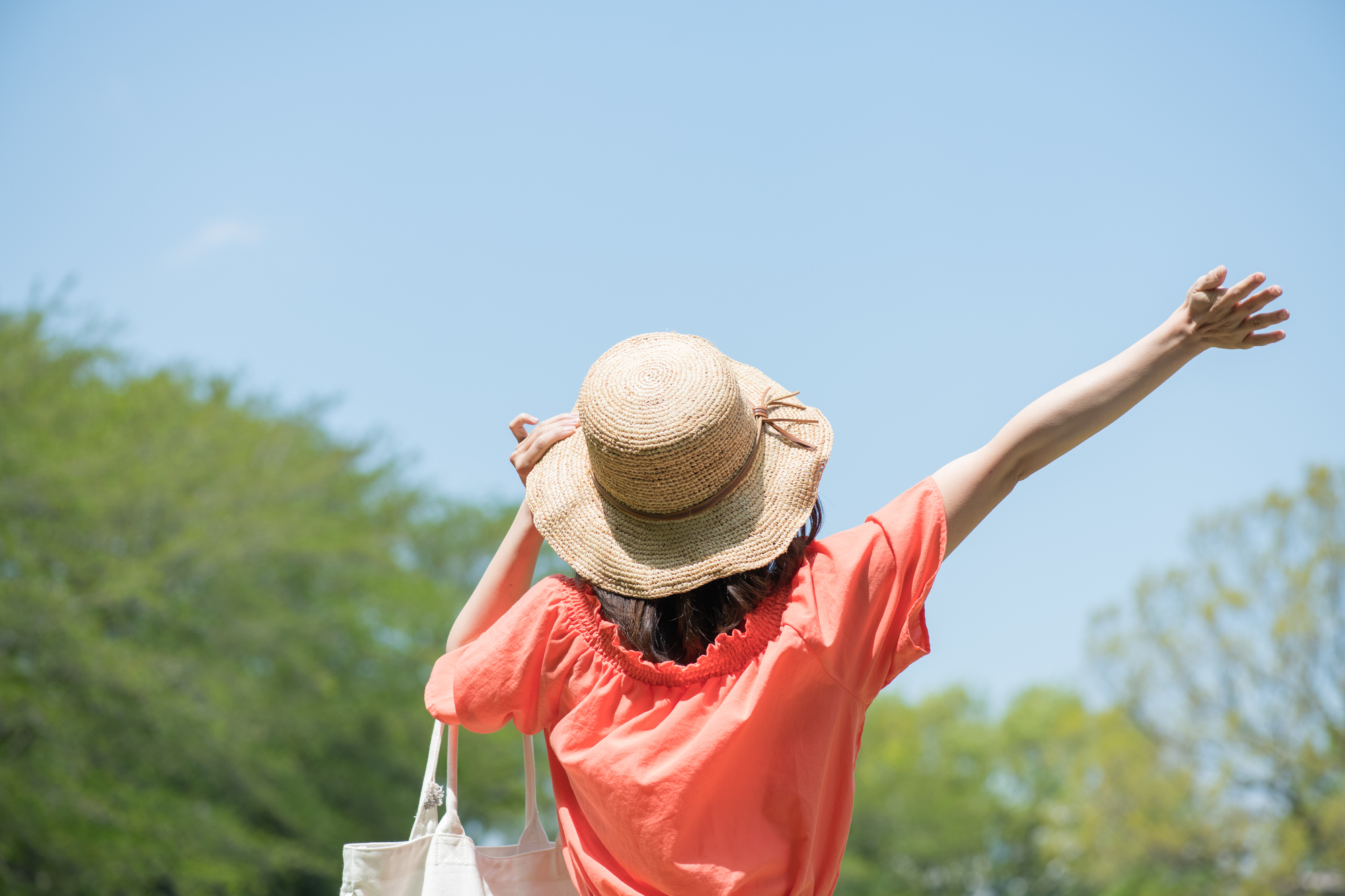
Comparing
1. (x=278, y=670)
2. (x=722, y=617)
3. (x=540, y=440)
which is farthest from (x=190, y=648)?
(x=722, y=617)

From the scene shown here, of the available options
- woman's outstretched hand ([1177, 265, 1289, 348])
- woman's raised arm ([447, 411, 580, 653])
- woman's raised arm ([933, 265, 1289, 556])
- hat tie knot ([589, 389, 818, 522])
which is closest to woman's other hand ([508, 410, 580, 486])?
woman's raised arm ([447, 411, 580, 653])

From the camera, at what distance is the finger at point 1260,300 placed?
1.67 metres

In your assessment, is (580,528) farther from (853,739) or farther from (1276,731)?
(1276,731)

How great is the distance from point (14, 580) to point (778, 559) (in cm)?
1129

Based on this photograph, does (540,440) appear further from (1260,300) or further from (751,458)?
(1260,300)

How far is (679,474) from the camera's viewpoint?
1661 mm

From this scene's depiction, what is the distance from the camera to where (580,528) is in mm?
1791

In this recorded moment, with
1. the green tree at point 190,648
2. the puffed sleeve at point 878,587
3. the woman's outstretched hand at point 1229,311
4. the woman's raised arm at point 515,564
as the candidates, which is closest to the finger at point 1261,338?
the woman's outstretched hand at point 1229,311

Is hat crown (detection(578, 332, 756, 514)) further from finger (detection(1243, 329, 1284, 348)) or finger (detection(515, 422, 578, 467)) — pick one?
finger (detection(1243, 329, 1284, 348))

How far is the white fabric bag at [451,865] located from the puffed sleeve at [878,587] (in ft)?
2.02

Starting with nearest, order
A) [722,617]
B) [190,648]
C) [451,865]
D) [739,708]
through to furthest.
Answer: [739,708] < [722,617] < [451,865] < [190,648]

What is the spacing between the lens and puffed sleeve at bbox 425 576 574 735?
5.58ft

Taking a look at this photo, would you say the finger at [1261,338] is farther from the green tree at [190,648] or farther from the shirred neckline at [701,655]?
the green tree at [190,648]

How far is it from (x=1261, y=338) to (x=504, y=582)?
131 cm
